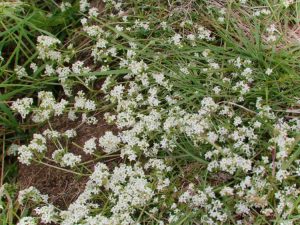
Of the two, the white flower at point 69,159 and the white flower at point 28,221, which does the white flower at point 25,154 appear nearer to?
the white flower at point 69,159

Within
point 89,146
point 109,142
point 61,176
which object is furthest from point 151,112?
point 61,176

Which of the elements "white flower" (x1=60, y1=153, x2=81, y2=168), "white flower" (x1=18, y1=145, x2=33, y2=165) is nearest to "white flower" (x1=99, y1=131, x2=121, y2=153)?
"white flower" (x1=60, y1=153, x2=81, y2=168)

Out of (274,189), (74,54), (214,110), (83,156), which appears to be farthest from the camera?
(74,54)

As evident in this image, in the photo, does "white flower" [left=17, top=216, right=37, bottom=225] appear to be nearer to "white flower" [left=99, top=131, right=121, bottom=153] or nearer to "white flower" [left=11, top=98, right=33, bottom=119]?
"white flower" [left=99, top=131, right=121, bottom=153]

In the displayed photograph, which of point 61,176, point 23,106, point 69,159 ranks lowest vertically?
point 61,176

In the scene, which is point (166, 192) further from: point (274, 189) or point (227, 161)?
point (274, 189)

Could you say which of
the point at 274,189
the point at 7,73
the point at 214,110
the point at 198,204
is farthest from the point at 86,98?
the point at 274,189

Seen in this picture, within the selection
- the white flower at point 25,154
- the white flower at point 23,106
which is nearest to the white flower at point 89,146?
the white flower at point 25,154

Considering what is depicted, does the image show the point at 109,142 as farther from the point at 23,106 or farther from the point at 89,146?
the point at 23,106
